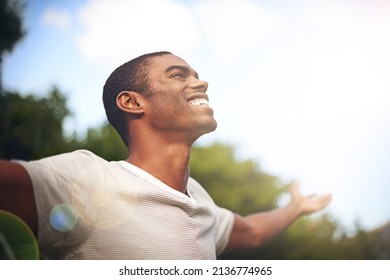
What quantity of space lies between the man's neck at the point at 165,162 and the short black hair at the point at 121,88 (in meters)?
0.13

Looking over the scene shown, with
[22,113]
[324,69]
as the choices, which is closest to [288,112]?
[324,69]

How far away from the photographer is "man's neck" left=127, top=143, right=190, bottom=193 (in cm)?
349

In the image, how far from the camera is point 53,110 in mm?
3521

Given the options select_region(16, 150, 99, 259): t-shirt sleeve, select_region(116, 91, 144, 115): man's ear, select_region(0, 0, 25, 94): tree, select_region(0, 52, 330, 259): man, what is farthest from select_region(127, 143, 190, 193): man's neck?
select_region(0, 0, 25, 94): tree

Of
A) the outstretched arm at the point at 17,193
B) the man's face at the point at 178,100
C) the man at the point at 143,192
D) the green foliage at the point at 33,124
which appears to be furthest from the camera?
the man's face at the point at 178,100

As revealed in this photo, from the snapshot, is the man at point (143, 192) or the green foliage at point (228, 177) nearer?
the man at point (143, 192)

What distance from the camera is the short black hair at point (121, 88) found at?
353cm

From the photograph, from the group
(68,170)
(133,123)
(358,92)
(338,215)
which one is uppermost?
(358,92)

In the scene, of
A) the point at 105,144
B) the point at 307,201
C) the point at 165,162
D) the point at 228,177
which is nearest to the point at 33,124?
the point at 105,144

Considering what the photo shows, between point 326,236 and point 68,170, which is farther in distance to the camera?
point 326,236

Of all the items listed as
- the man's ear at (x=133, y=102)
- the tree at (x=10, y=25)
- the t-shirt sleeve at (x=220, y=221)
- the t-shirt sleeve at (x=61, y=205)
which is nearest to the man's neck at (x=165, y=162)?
the t-shirt sleeve at (x=220, y=221)

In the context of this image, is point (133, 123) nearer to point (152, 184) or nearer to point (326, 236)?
point (152, 184)

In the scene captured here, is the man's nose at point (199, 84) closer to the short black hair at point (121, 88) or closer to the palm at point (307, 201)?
the short black hair at point (121, 88)
